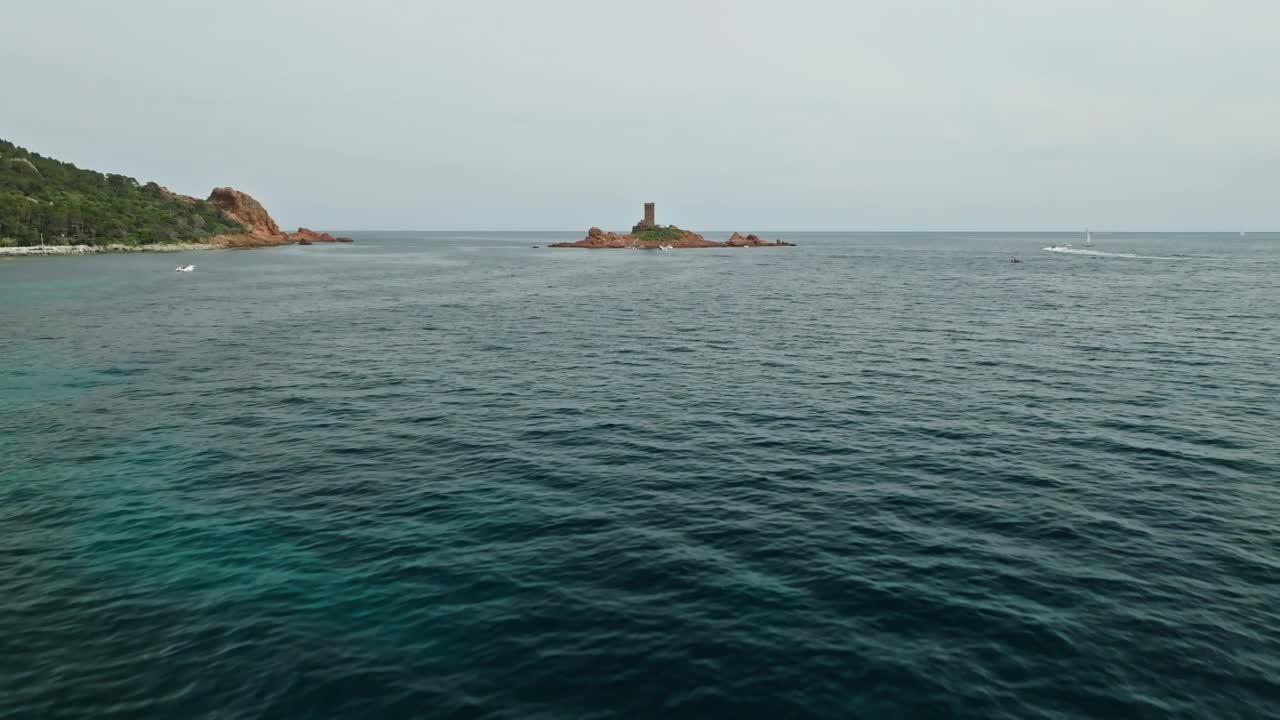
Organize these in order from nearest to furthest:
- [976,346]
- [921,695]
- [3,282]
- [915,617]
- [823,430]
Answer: [921,695] → [915,617] → [823,430] → [976,346] → [3,282]

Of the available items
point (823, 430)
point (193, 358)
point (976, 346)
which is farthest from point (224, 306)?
point (976, 346)

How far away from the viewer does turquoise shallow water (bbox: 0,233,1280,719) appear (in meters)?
16.3

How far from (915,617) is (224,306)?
3734 inches

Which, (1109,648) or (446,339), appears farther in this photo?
(446,339)

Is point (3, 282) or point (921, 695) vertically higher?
point (3, 282)

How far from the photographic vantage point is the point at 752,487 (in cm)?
2828

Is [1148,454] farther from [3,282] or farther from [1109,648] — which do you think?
[3,282]

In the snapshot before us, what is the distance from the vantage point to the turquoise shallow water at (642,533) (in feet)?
53.5

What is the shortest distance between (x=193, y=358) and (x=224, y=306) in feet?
125

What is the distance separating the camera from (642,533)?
24.1 m

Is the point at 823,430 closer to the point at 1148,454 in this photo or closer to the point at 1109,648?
the point at 1148,454

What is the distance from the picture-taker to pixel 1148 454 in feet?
103

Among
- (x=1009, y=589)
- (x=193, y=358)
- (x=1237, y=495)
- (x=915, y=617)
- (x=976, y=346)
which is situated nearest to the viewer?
(x=915, y=617)

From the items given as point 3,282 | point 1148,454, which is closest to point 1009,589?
point 1148,454
